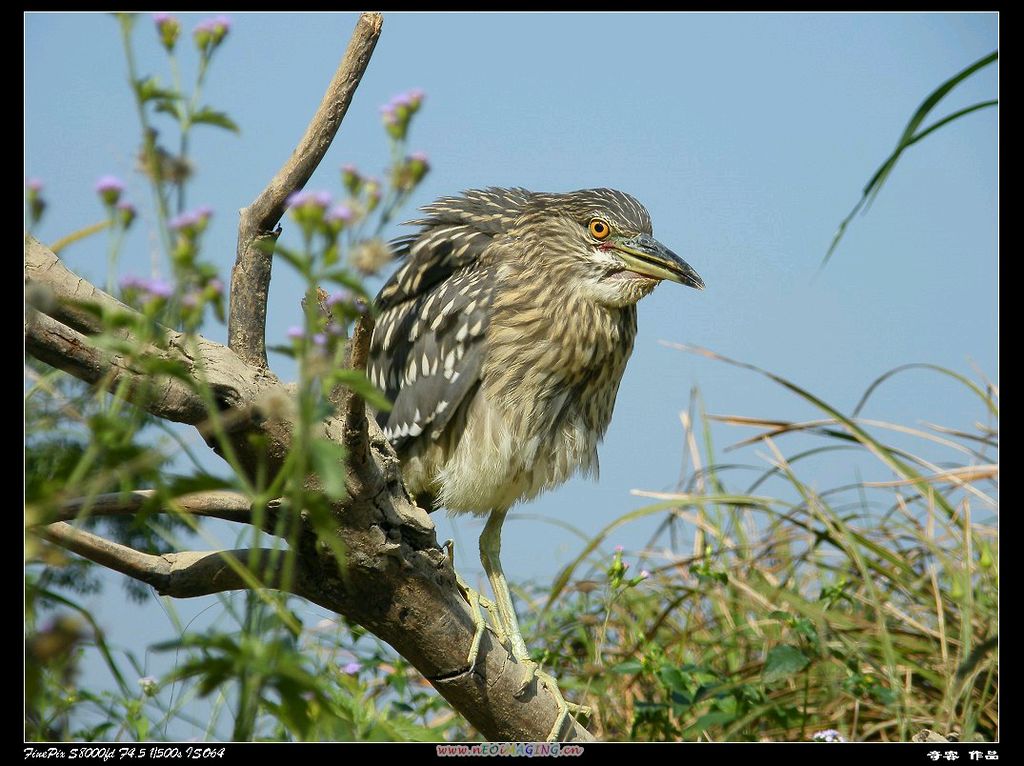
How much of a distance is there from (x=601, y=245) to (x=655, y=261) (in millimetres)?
244

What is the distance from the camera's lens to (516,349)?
3.32 m

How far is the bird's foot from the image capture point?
2.89m

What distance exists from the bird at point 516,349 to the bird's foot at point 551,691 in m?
0.12

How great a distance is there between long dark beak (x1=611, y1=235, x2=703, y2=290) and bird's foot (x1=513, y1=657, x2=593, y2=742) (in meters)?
1.28

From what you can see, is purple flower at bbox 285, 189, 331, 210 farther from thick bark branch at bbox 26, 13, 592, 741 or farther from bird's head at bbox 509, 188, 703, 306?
bird's head at bbox 509, 188, 703, 306

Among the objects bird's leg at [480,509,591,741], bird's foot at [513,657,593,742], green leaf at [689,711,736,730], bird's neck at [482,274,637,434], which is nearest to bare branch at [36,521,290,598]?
bird's foot at [513,657,593,742]

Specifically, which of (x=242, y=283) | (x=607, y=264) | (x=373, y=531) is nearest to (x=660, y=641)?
(x=607, y=264)

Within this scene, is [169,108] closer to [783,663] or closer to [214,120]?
[214,120]

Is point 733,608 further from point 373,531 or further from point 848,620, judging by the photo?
point 373,531

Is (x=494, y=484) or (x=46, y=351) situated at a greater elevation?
(x=46, y=351)

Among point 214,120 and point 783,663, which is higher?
point 214,120

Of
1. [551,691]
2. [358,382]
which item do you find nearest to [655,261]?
[551,691]
